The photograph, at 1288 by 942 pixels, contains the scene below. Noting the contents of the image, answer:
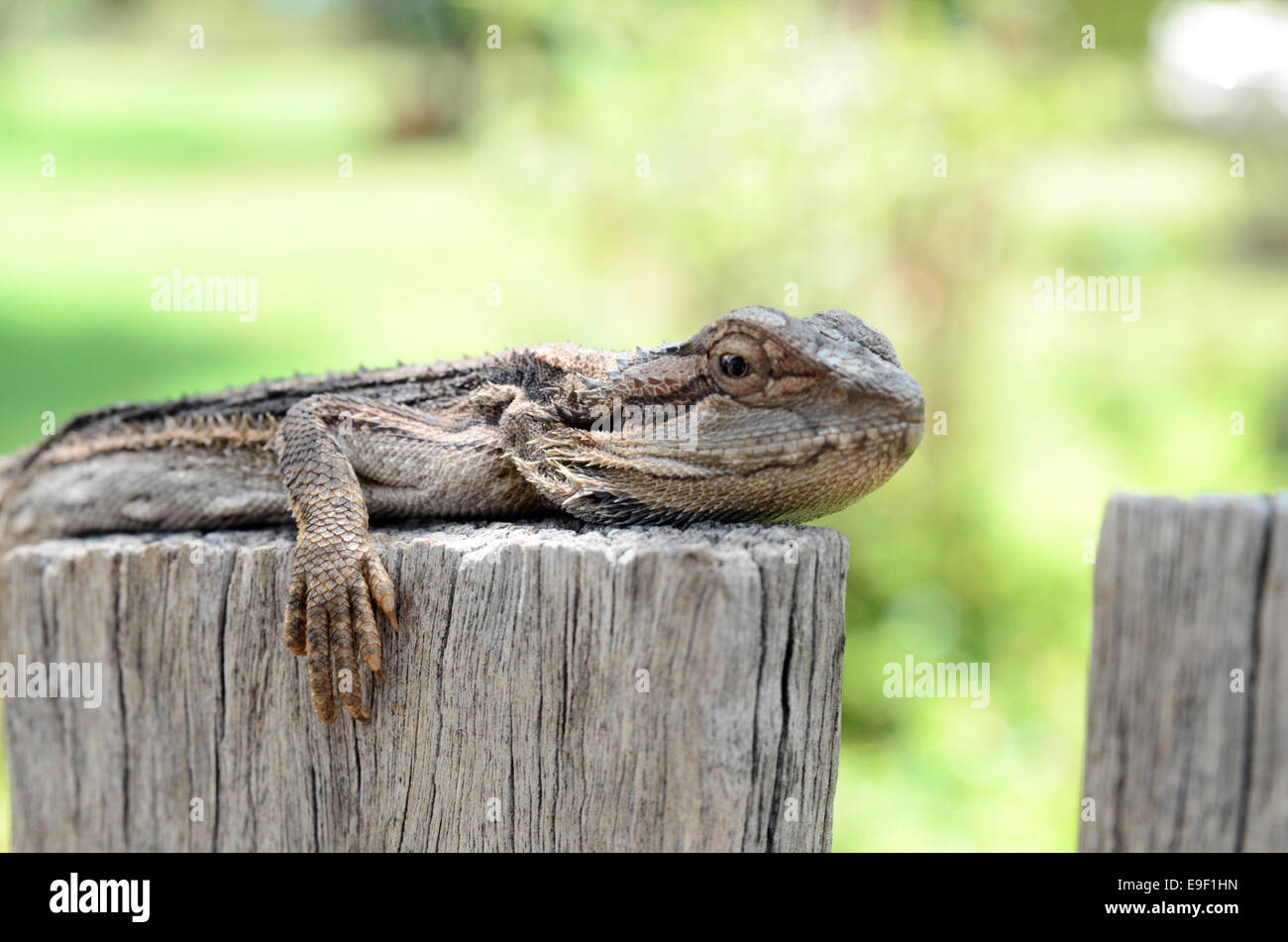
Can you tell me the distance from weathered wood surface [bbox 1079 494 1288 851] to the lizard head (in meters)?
0.76

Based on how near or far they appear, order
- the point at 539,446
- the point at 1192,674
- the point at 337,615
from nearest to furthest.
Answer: the point at 1192,674, the point at 337,615, the point at 539,446

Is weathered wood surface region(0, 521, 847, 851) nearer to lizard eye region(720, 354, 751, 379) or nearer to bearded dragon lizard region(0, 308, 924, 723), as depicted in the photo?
bearded dragon lizard region(0, 308, 924, 723)

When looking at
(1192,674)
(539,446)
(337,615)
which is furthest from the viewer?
(539,446)

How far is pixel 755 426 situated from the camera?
2871mm

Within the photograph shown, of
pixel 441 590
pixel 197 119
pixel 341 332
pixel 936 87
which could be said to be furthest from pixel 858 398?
pixel 197 119

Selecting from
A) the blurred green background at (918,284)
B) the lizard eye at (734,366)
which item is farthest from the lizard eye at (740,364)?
the blurred green background at (918,284)

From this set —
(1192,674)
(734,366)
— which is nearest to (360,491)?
(734,366)

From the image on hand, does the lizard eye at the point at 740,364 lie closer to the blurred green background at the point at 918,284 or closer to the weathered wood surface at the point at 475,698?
the weathered wood surface at the point at 475,698

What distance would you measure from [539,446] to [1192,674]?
1.82m

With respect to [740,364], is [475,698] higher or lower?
lower

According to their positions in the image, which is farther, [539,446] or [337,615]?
[539,446]

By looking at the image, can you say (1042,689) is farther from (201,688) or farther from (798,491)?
(201,688)

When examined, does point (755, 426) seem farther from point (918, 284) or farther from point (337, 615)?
point (918, 284)

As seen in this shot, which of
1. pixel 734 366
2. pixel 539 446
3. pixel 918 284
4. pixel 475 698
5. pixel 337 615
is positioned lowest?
pixel 475 698
